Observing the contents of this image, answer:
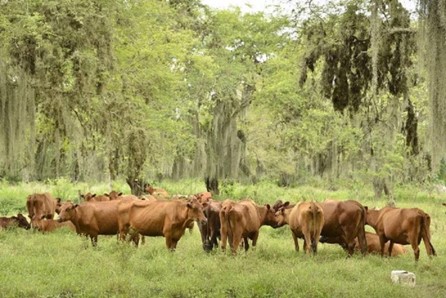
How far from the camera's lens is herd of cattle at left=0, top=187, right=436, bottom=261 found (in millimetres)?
11250

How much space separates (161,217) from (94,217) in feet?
5.76

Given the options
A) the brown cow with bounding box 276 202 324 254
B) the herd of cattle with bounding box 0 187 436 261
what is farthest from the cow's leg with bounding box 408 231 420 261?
the brown cow with bounding box 276 202 324 254

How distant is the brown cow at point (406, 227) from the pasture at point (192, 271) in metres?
0.37

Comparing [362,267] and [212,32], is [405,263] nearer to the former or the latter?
[362,267]

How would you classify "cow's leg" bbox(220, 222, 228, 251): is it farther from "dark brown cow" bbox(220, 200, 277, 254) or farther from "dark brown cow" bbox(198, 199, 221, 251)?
"dark brown cow" bbox(198, 199, 221, 251)

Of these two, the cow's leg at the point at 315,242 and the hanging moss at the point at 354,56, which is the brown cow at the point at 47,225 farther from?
the hanging moss at the point at 354,56

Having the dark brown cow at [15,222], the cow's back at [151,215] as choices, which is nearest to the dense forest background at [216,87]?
the dark brown cow at [15,222]

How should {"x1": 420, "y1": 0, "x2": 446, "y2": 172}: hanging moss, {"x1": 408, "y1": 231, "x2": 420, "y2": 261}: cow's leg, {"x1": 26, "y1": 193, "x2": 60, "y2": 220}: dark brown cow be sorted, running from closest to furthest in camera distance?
{"x1": 420, "y1": 0, "x2": 446, "y2": 172}: hanging moss < {"x1": 408, "y1": 231, "x2": 420, "y2": 261}: cow's leg < {"x1": 26, "y1": 193, "x2": 60, "y2": 220}: dark brown cow

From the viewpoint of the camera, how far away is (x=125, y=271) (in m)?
9.48

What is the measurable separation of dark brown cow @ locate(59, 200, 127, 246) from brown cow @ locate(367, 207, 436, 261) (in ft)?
17.6

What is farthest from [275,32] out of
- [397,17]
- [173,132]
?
[397,17]

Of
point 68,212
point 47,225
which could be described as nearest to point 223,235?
point 68,212

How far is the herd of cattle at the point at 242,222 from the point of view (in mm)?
11250

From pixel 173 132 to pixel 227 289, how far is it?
14707 millimetres
